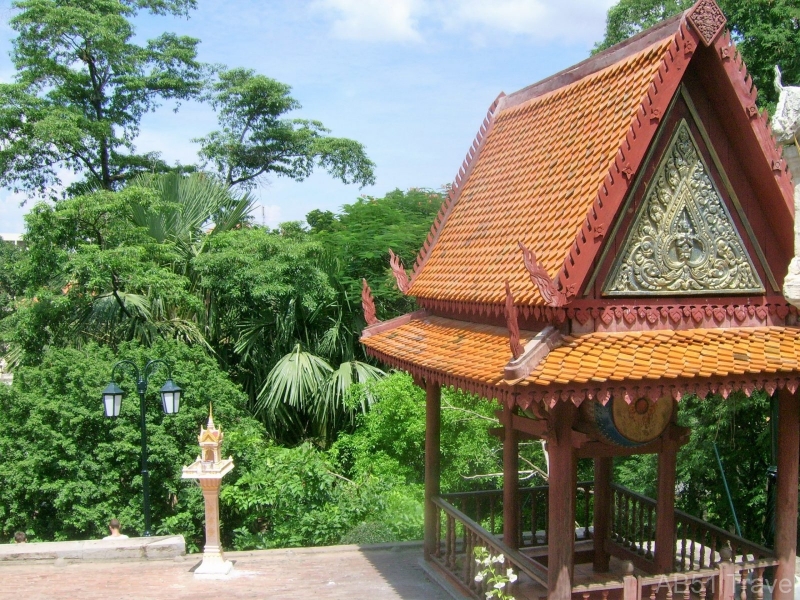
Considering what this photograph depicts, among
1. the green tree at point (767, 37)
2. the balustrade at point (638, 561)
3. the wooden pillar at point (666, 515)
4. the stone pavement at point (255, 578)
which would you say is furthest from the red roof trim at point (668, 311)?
the green tree at point (767, 37)

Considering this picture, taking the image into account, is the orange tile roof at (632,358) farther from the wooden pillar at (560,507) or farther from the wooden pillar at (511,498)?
the wooden pillar at (511,498)

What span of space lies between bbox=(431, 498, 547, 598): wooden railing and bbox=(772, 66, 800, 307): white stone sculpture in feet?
9.66

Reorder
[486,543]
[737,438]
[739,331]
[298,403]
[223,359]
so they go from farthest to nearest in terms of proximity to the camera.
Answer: [223,359] < [298,403] < [737,438] < [486,543] < [739,331]

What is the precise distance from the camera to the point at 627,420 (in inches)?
272

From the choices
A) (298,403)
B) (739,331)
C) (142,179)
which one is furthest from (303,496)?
(142,179)

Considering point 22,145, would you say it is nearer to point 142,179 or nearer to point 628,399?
point 142,179

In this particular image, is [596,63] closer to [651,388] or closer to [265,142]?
[651,388]

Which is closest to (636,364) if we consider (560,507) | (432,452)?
(560,507)

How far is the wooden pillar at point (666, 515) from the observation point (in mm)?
7422

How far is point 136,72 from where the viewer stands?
23.0 meters

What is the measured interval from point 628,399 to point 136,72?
20602 mm

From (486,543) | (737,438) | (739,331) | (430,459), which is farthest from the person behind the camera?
(737,438)

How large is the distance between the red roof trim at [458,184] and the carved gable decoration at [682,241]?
3215 mm

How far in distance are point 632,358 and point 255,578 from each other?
5.04 m
